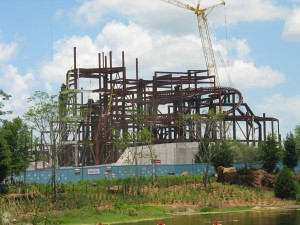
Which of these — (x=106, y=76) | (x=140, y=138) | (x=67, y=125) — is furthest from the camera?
(x=106, y=76)

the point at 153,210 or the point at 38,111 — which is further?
the point at 38,111

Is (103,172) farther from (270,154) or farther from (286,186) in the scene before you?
(286,186)

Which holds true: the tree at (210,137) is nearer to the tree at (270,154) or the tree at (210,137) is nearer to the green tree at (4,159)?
the tree at (270,154)

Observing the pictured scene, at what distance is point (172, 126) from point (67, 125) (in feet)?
154

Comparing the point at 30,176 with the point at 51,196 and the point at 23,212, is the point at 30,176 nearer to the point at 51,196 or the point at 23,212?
the point at 51,196

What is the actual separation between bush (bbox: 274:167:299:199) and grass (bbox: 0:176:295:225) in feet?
3.52

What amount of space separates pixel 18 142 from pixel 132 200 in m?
14.5

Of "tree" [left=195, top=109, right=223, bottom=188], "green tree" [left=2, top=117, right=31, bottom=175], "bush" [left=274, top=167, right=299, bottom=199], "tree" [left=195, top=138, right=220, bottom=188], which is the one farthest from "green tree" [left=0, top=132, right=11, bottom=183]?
"bush" [left=274, top=167, right=299, bottom=199]

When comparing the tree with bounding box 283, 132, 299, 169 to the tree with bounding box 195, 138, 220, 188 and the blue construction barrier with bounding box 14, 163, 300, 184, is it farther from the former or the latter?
the tree with bounding box 195, 138, 220, 188

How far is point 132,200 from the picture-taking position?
47.3 meters

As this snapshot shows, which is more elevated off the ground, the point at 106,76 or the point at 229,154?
the point at 106,76

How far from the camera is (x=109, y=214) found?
41.2 m

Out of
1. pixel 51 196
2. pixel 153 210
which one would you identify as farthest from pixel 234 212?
pixel 51 196

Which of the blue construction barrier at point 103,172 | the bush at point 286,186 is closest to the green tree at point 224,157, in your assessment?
the blue construction barrier at point 103,172
